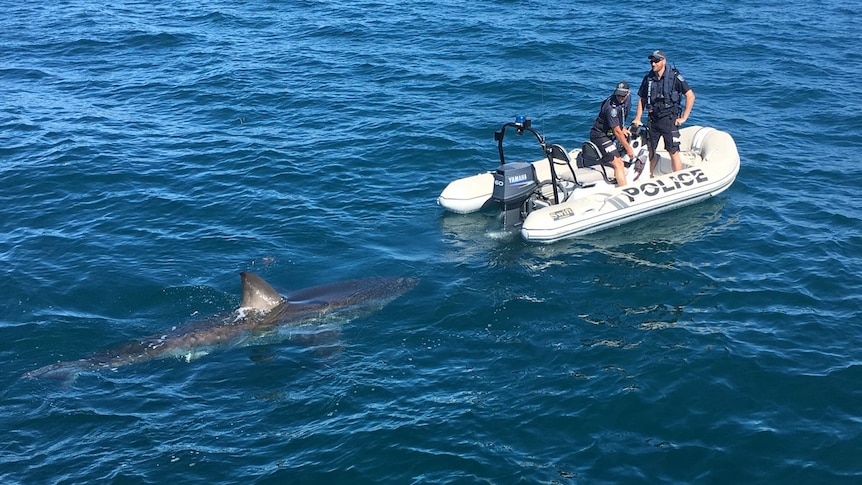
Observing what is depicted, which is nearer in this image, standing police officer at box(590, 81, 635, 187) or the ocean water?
the ocean water

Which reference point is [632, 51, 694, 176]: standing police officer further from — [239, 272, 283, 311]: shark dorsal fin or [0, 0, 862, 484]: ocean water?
[239, 272, 283, 311]: shark dorsal fin

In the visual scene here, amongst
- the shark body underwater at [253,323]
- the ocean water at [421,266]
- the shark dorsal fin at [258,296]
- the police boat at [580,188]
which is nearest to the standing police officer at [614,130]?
the police boat at [580,188]

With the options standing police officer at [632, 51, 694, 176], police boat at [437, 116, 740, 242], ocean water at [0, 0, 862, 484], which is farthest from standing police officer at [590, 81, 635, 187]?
ocean water at [0, 0, 862, 484]

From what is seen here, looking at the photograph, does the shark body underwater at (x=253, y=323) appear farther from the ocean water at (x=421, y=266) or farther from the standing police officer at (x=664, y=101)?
the standing police officer at (x=664, y=101)

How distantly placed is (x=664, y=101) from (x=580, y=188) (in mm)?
2420

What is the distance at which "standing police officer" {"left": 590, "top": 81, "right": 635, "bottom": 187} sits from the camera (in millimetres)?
15258

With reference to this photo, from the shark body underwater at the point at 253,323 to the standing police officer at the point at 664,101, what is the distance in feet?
21.2

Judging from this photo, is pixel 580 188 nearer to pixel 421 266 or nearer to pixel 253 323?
pixel 421 266

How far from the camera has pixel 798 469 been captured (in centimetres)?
952

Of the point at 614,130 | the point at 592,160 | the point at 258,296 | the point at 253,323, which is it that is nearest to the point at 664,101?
the point at 614,130

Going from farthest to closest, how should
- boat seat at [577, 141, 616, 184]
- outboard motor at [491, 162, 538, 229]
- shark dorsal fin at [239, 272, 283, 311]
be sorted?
boat seat at [577, 141, 616, 184], outboard motor at [491, 162, 538, 229], shark dorsal fin at [239, 272, 283, 311]

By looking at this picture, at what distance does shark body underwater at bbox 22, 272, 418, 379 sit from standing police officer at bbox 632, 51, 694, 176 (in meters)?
6.45

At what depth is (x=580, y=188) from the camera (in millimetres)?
16078

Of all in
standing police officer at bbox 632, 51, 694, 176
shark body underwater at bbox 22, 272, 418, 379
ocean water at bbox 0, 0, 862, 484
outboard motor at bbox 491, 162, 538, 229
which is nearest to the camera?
ocean water at bbox 0, 0, 862, 484
